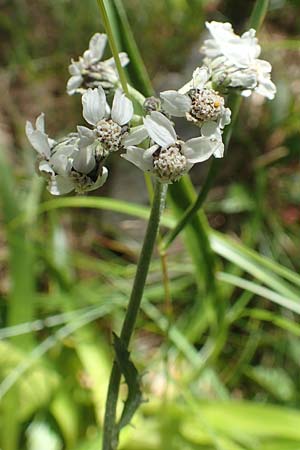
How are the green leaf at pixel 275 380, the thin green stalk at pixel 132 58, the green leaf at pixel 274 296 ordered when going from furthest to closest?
1. the green leaf at pixel 275 380
2. the green leaf at pixel 274 296
3. the thin green stalk at pixel 132 58

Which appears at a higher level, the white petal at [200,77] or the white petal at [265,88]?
the white petal at [200,77]

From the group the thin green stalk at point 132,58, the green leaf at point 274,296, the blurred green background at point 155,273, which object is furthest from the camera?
the blurred green background at point 155,273

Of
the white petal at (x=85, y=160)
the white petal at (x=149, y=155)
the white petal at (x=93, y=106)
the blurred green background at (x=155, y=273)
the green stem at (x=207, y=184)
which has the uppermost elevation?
the white petal at (x=93, y=106)

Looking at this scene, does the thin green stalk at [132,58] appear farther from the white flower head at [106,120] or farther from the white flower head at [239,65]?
the white flower head at [106,120]

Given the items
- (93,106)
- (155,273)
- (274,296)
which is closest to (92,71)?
(93,106)

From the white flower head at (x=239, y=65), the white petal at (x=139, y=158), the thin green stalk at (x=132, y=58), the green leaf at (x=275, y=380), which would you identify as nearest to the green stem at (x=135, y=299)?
the white petal at (x=139, y=158)

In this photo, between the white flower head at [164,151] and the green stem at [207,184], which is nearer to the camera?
the white flower head at [164,151]
